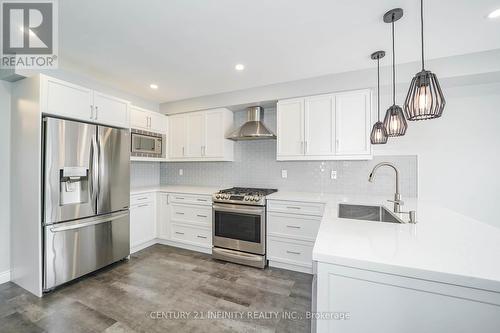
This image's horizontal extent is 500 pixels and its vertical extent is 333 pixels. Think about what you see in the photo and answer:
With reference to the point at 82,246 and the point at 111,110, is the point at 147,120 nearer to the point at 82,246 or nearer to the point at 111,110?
the point at 111,110

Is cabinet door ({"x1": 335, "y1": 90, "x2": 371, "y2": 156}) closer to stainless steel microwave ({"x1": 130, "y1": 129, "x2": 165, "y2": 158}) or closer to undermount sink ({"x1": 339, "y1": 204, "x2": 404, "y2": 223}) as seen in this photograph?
undermount sink ({"x1": 339, "y1": 204, "x2": 404, "y2": 223})

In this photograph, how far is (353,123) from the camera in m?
2.67

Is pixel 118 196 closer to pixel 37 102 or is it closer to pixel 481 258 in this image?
pixel 37 102

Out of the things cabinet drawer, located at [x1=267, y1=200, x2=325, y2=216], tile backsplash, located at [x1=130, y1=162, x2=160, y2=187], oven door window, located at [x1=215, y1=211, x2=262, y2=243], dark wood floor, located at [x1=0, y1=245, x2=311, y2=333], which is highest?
tile backsplash, located at [x1=130, y1=162, x2=160, y2=187]

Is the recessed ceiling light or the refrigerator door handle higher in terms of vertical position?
the recessed ceiling light

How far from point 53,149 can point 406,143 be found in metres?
4.19

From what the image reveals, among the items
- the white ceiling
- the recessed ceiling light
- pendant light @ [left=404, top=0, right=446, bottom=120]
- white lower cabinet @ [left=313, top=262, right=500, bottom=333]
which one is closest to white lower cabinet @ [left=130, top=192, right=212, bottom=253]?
the white ceiling

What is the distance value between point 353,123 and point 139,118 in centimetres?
325

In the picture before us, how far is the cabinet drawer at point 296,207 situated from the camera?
2549mm

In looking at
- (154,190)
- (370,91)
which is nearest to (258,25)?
(370,91)

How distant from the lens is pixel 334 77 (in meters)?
2.74

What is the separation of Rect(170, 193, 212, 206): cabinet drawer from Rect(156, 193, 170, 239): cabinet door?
0.17 meters

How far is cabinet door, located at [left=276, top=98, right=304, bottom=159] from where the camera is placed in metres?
2.95

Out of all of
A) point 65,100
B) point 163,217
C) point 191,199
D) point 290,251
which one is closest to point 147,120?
point 65,100
